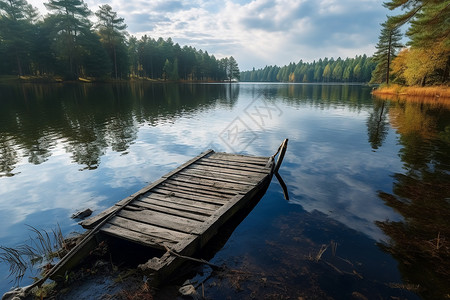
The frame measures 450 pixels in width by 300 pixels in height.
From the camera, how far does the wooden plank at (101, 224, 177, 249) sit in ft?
19.5

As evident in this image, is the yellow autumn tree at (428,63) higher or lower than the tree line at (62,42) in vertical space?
lower

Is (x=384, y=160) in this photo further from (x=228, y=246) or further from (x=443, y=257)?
(x=228, y=246)

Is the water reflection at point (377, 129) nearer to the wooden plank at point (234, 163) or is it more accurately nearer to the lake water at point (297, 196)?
the lake water at point (297, 196)

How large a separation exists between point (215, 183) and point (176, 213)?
2.80 metres

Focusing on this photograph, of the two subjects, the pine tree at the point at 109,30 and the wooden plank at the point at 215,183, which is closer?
the wooden plank at the point at 215,183

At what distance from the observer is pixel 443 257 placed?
6.39 m

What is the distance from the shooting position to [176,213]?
7379 mm

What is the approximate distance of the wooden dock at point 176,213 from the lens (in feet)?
18.9

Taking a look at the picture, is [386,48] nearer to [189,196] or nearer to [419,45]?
[419,45]

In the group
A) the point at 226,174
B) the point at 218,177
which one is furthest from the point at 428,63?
the point at 218,177

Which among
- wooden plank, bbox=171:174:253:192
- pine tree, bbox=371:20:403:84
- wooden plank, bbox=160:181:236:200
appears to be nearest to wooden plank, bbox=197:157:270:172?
wooden plank, bbox=171:174:253:192

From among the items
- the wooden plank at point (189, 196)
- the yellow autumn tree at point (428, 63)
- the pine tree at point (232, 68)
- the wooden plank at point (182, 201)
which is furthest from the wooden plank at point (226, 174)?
the pine tree at point (232, 68)

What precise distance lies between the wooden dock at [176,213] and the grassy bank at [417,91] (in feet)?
161

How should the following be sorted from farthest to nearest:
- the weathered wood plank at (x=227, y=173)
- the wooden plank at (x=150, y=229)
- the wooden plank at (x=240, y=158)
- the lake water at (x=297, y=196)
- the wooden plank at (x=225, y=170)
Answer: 1. the wooden plank at (x=240, y=158)
2. the wooden plank at (x=225, y=170)
3. the weathered wood plank at (x=227, y=173)
4. the wooden plank at (x=150, y=229)
5. the lake water at (x=297, y=196)
